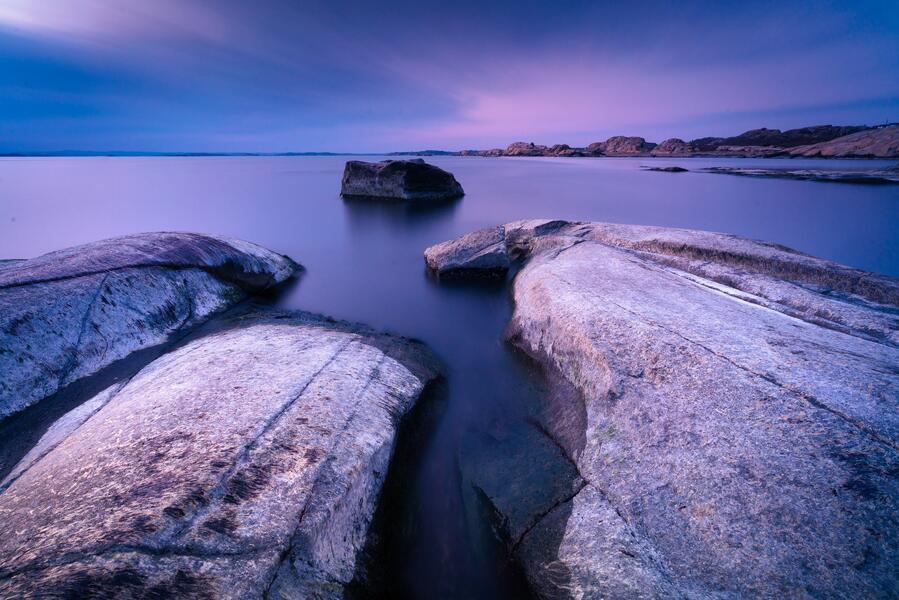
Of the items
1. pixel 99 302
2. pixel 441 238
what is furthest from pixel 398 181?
pixel 99 302

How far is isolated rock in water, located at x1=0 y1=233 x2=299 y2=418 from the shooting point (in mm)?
5023

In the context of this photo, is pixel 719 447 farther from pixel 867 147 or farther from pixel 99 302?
pixel 867 147

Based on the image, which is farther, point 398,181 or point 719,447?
point 398,181

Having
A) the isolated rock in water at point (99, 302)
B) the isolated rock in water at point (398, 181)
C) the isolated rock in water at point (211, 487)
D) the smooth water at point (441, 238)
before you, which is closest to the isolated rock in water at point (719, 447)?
the smooth water at point (441, 238)

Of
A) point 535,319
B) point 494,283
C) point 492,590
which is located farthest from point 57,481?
point 494,283

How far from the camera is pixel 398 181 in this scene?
25.7 m

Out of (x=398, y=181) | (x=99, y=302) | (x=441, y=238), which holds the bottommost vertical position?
(x=441, y=238)

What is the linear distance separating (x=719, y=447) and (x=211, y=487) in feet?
14.8

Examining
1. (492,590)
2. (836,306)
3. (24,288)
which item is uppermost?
(24,288)

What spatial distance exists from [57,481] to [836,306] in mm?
10236

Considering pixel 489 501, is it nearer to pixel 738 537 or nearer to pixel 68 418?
pixel 738 537

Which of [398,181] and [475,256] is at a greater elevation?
[398,181]

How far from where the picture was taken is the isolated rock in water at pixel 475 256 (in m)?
10.5

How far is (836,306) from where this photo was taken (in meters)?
5.70
